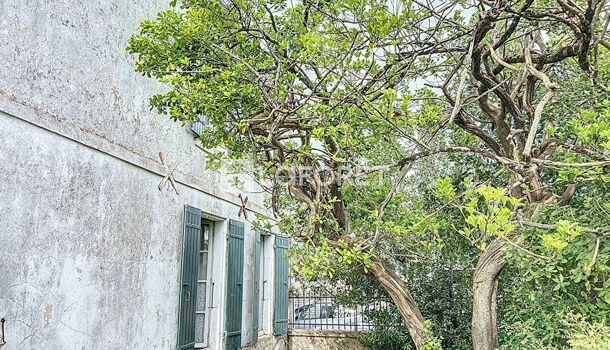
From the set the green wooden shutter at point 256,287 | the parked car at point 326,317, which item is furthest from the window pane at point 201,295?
the parked car at point 326,317

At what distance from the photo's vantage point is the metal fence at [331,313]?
7.91 m

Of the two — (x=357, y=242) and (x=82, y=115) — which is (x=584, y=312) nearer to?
(x=357, y=242)

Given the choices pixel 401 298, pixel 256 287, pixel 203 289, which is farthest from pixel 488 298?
Answer: pixel 256 287

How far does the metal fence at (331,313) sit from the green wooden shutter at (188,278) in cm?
363

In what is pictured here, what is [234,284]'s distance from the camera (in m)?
6.70

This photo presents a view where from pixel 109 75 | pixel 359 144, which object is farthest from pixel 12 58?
pixel 359 144

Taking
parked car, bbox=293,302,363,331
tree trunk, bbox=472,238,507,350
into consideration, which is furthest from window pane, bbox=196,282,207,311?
tree trunk, bbox=472,238,507,350

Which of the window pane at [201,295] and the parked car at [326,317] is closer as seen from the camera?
the window pane at [201,295]

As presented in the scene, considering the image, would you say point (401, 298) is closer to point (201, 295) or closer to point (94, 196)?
point (94, 196)

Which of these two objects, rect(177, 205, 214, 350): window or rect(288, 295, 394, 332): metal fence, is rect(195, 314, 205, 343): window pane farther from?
rect(288, 295, 394, 332): metal fence

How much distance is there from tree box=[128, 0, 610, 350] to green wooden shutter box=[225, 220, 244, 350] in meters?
2.23

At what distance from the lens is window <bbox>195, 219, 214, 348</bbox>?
248 inches

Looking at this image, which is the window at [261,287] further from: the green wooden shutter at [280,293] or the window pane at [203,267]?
the window pane at [203,267]

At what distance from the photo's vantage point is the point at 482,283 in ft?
12.3
